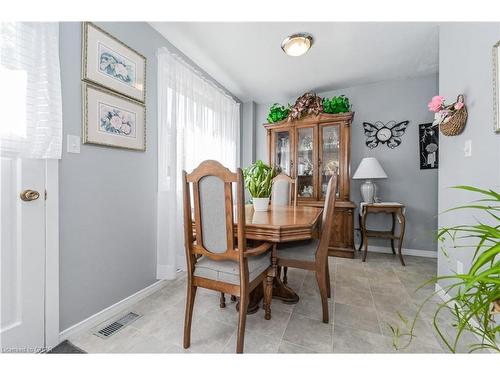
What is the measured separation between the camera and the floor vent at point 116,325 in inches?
55.8

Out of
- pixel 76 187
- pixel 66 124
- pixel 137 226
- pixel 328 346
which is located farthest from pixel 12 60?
pixel 328 346

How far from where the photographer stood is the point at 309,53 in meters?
2.41

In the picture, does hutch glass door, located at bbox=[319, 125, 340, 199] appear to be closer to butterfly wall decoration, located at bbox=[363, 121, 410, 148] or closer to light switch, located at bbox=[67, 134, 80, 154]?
butterfly wall decoration, located at bbox=[363, 121, 410, 148]

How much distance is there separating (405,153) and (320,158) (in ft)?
3.80

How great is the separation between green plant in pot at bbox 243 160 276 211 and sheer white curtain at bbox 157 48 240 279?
33.9 inches

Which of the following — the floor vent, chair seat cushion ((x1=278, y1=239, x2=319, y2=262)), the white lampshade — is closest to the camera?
the floor vent

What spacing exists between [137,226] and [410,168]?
3470mm

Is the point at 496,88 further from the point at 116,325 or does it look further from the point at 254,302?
the point at 116,325

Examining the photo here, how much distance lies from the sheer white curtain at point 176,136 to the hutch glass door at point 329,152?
160 centimetres

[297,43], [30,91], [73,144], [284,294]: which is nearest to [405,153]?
[297,43]

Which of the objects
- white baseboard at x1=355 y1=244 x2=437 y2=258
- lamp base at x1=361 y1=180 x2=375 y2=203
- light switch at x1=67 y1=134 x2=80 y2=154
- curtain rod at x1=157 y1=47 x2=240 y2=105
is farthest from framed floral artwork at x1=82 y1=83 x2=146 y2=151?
white baseboard at x1=355 y1=244 x2=437 y2=258

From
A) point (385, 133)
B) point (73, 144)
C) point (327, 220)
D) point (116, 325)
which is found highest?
point (385, 133)

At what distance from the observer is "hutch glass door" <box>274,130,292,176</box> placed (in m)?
3.38

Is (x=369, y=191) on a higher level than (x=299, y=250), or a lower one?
higher
